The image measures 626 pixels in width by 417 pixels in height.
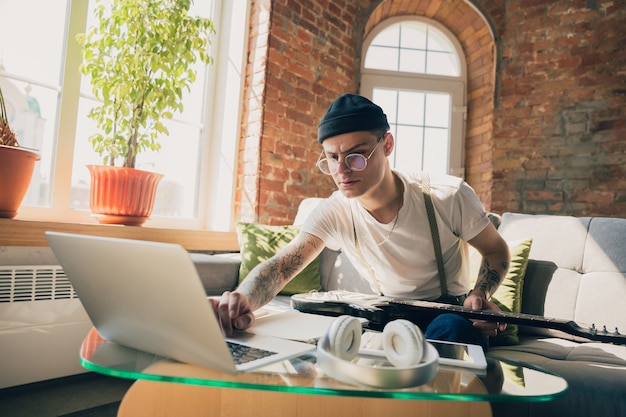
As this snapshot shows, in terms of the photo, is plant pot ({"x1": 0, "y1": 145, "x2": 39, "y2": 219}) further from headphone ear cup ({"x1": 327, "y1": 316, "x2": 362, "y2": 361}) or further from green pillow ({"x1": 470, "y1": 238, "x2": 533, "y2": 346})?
green pillow ({"x1": 470, "y1": 238, "x2": 533, "y2": 346})

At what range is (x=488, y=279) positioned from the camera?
1.57 metres

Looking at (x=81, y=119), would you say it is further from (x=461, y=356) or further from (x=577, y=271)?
(x=577, y=271)

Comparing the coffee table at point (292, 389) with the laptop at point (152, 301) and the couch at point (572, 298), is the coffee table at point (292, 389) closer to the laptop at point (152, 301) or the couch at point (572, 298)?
the laptop at point (152, 301)

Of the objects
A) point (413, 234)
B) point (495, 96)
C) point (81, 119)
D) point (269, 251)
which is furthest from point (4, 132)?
point (495, 96)

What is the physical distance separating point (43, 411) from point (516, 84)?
4220 mm

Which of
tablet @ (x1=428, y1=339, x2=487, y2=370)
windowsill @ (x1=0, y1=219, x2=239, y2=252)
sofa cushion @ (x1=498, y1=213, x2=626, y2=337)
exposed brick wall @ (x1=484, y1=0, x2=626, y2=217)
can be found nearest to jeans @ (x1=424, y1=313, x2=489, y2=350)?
tablet @ (x1=428, y1=339, x2=487, y2=370)

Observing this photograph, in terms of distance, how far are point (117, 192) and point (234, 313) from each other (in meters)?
1.75

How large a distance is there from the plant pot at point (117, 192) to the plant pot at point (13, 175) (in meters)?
0.42

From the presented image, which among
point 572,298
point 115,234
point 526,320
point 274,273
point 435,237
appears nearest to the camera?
point 526,320

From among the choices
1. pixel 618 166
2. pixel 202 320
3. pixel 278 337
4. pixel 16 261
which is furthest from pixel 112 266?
pixel 618 166

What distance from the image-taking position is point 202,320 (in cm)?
61

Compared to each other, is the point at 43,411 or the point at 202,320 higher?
the point at 202,320

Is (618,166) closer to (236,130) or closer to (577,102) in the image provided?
(577,102)

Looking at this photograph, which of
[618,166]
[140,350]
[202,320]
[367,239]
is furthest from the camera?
[618,166]
